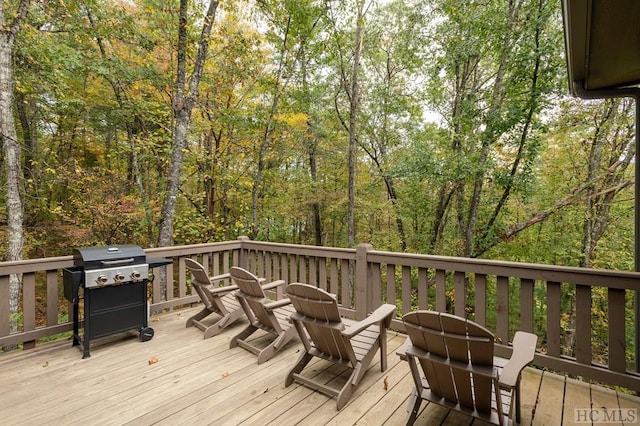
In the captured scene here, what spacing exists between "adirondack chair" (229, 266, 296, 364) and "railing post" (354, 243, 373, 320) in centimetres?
87

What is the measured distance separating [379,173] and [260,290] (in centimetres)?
771

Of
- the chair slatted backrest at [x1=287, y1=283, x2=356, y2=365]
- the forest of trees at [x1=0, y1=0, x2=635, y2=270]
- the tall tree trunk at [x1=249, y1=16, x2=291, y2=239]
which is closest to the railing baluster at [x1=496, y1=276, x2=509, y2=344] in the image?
the chair slatted backrest at [x1=287, y1=283, x2=356, y2=365]

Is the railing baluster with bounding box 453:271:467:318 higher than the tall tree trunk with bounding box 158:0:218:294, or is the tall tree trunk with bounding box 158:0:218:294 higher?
the tall tree trunk with bounding box 158:0:218:294

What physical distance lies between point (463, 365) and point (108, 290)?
3.26 m

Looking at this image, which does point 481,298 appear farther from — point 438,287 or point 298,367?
point 298,367

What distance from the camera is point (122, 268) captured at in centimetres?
315

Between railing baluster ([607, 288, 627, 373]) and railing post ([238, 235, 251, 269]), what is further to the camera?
railing post ([238, 235, 251, 269])

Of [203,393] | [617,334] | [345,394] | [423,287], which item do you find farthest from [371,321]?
[617,334]

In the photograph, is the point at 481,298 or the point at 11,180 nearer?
the point at 481,298

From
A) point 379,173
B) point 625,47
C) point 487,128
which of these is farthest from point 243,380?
point 379,173

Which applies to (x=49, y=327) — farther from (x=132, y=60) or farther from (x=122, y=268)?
(x=132, y=60)

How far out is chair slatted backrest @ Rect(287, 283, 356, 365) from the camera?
Answer: 229 centimetres

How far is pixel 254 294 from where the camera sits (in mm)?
3082

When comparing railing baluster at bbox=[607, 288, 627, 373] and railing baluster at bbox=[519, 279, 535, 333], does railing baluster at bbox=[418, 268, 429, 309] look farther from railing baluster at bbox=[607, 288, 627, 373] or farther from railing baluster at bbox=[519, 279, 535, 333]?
railing baluster at bbox=[607, 288, 627, 373]
